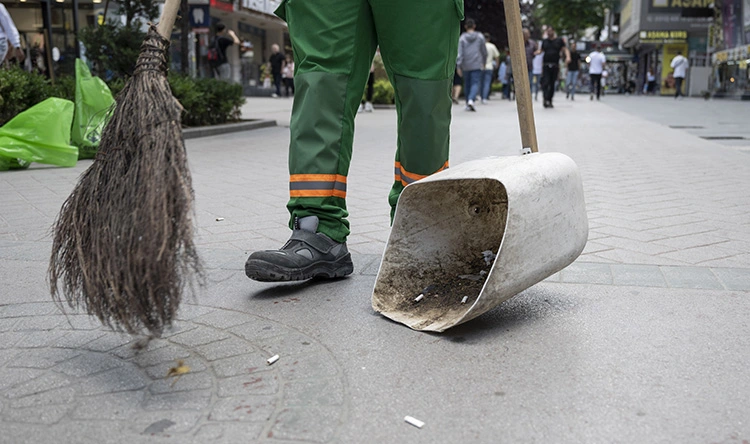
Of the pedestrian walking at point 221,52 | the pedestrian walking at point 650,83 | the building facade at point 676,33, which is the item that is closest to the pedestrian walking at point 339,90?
the pedestrian walking at point 221,52

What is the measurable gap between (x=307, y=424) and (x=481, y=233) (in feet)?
4.42

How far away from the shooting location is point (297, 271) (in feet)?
9.45

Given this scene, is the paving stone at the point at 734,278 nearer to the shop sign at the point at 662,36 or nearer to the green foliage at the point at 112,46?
the green foliage at the point at 112,46

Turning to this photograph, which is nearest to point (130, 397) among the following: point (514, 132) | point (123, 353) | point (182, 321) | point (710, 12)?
point (123, 353)

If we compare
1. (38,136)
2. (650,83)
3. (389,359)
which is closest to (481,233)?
(389,359)

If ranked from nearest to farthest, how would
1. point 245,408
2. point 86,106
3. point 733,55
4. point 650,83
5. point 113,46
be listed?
point 245,408, point 86,106, point 113,46, point 733,55, point 650,83

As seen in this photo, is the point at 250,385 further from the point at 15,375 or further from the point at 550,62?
the point at 550,62

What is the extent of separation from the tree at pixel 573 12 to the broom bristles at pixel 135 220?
51593 millimetres

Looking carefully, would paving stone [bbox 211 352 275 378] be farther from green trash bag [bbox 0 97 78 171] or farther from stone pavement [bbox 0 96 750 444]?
green trash bag [bbox 0 97 78 171]

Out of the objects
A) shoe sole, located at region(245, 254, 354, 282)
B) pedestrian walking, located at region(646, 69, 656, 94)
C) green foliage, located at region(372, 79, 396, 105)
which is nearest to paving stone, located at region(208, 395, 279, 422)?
shoe sole, located at region(245, 254, 354, 282)

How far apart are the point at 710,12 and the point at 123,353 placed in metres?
38.8

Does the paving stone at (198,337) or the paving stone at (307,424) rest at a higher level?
the paving stone at (198,337)

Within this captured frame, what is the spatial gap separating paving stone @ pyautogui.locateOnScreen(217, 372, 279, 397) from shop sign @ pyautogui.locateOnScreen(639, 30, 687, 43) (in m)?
40.6

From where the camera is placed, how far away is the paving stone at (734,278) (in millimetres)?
3049
